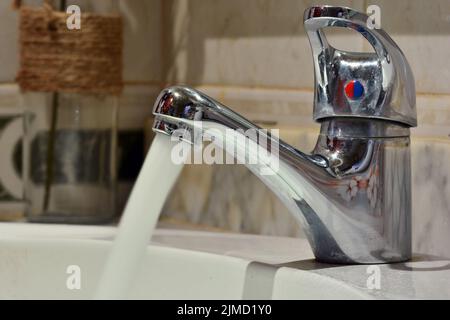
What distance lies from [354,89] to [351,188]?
0.07 meters

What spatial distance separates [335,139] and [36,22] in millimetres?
374

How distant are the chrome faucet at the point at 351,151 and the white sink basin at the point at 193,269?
0.02 m

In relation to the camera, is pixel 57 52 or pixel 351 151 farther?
pixel 57 52

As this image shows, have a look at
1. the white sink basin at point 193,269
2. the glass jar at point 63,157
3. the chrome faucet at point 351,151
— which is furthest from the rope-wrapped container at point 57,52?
the chrome faucet at point 351,151

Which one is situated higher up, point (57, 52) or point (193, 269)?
point (57, 52)

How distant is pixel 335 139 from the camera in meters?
0.66

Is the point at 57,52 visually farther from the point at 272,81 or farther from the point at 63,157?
the point at 272,81

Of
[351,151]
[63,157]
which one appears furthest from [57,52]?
[351,151]

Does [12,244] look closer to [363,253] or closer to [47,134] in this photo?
[47,134]

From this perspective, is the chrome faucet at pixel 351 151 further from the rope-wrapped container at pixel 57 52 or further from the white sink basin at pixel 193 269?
the rope-wrapped container at pixel 57 52

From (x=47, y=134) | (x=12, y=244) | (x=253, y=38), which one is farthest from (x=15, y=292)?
(x=253, y=38)

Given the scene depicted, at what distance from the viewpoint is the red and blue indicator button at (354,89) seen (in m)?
0.64

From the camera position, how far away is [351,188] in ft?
2.15

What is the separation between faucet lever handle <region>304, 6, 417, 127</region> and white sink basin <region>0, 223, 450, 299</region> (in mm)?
108
